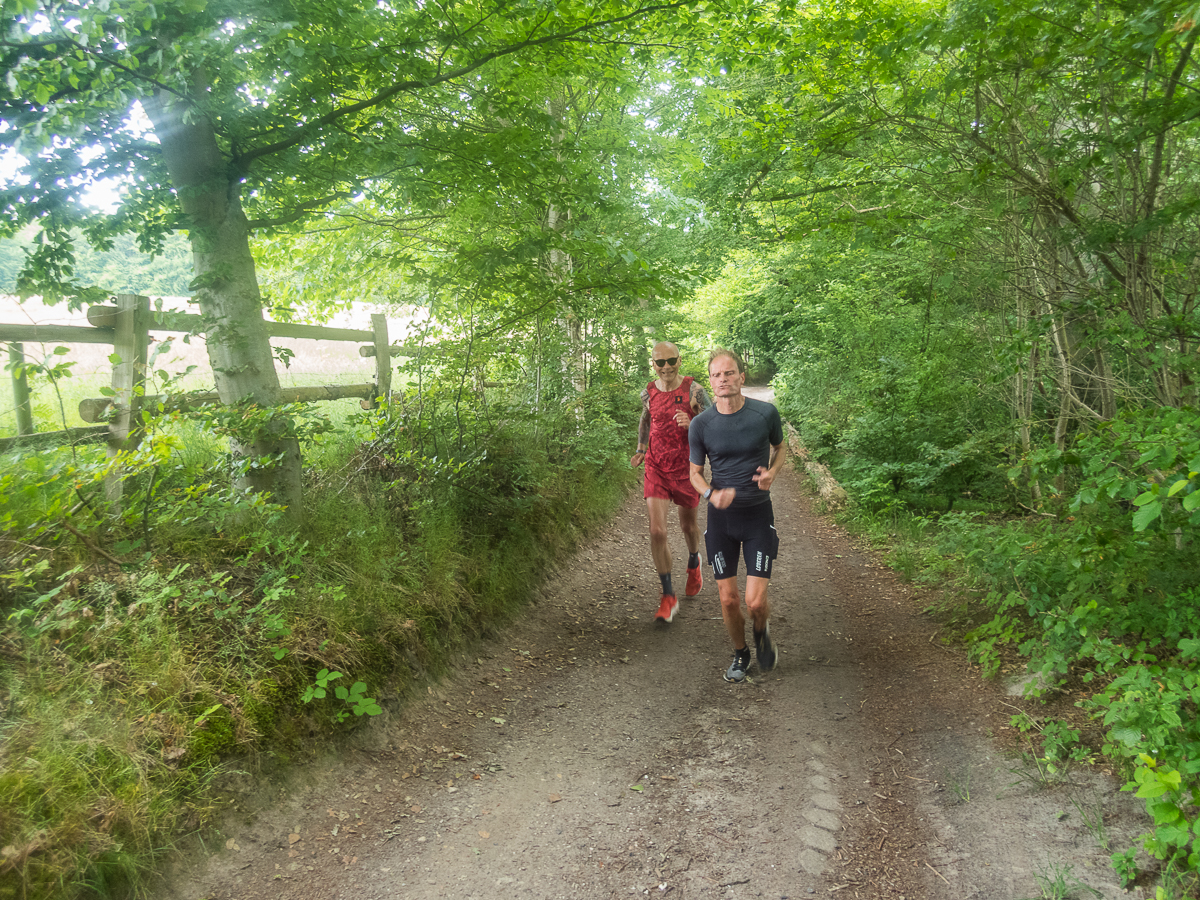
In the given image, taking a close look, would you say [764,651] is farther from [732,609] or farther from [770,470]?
[770,470]

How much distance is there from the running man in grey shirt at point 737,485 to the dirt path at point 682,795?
0.70m

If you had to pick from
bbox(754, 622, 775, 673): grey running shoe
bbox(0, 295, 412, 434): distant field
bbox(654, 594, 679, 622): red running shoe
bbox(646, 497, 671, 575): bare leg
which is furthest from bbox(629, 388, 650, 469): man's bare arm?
bbox(0, 295, 412, 434): distant field

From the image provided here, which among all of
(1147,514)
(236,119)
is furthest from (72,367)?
(1147,514)

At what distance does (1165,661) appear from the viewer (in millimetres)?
3840

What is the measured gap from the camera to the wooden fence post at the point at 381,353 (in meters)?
8.28

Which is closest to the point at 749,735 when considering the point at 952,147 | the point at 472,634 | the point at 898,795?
the point at 898,795

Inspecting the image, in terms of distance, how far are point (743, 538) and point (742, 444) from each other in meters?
0.67

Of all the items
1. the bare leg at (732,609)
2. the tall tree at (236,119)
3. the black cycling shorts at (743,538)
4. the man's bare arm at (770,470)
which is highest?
the tall tree at (236,119)

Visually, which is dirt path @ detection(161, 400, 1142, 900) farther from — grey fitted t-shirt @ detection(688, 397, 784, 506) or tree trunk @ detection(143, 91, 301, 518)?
tree trunk @ detection(143, 91, 301, 518)

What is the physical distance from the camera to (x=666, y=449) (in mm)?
6121

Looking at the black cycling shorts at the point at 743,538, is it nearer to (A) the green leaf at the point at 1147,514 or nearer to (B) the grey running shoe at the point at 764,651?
(B) the grey running shoe at the point at 764,651

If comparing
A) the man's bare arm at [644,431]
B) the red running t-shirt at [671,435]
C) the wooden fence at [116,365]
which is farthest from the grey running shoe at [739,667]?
the wooden fence at [116,365]

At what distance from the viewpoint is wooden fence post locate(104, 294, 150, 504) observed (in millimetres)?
4602

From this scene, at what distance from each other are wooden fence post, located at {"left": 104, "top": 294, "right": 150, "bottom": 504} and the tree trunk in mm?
393
